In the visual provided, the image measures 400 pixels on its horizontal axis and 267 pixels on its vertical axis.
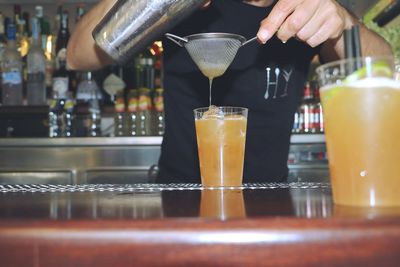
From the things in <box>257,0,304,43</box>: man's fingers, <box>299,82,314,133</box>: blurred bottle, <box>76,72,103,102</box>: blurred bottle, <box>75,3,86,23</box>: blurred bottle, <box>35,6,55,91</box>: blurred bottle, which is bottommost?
<box>299,82,314,133</box>: blurred bottle

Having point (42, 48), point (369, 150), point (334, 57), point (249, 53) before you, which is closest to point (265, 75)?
point (249, 53)

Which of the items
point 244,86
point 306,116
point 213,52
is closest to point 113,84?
point 306,116

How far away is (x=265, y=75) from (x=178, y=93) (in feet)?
0.89

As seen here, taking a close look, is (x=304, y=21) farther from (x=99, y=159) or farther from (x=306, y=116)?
(x=306, y=116)

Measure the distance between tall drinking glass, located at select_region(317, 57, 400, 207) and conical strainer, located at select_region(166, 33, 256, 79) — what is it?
0.55m

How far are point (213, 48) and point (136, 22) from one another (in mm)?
173

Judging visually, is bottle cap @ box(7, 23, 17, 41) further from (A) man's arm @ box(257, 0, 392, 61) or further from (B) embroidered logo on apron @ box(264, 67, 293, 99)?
(A) man's arm @ box(257, 0, 392, 61)

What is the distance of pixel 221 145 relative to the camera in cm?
97

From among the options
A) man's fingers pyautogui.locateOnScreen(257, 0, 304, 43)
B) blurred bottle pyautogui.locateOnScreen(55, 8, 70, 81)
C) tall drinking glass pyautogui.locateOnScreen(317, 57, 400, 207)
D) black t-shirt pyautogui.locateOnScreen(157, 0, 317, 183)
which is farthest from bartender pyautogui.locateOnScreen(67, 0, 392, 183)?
blurred bottle pyautogui.locateOnScreen(55, 8, 70, 81)

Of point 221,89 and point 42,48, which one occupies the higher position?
point 42,48

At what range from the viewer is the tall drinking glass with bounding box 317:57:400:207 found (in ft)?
1.82

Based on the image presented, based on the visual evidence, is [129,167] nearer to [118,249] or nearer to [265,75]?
[265,75]

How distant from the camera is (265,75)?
161cm

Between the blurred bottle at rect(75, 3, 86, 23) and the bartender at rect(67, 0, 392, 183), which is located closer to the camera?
the bartender at rect(67, 0, 392, 183)
